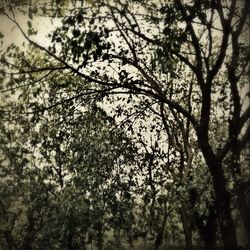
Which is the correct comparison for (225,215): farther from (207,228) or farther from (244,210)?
(207,228)

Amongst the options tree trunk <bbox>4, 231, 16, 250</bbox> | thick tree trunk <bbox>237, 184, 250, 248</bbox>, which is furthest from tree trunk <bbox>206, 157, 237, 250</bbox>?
tree trunk <bbox>4, 231, 16, 250</bbox>

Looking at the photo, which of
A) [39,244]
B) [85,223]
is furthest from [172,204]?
[39,244]

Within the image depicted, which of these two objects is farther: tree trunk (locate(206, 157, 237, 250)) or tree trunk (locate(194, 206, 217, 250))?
tree trunk (locate(194, 206, 217, 250))

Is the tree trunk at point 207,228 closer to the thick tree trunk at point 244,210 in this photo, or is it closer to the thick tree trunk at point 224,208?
the thick tree trunk at point 244,210

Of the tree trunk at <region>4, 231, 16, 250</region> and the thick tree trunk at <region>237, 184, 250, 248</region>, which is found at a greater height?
the tree trunk at <region>4, 231, 16, 250</region>

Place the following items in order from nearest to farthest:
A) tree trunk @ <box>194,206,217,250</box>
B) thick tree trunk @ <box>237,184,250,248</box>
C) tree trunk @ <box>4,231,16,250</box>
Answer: thick tree trunk @ <box>237,184,250,248</box>
tree trunk @ <box>194,206,217,250</box>
tree trunk @ <box>4,231,16,250</box>

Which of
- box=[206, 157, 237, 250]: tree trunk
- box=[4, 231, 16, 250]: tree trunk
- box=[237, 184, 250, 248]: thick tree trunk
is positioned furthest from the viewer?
box=[4, 231, 16, 250]: tree trunk

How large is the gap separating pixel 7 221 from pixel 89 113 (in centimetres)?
2107

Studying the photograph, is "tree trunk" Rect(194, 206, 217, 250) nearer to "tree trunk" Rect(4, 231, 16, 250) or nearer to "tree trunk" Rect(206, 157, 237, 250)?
"tree trunk" Rect(4, 231, 16, 250)

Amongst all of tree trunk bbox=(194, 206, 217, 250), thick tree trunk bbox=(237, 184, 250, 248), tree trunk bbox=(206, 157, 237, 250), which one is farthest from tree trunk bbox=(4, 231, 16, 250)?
tree trunk bbox=(206, 157, 237, 250)

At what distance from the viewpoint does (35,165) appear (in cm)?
2431

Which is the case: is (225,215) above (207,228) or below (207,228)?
below

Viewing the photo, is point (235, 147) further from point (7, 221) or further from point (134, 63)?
point (7, 221)

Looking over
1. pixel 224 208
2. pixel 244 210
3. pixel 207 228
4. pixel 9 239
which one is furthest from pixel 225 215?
pixel 9 239
